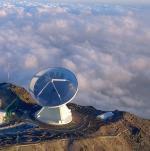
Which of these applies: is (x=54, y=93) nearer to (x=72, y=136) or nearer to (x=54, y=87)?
(x=54, y=87)

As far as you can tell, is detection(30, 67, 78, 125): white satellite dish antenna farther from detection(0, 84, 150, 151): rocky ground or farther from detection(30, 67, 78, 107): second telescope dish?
detection(0, 84, 150, 151): rocky ground

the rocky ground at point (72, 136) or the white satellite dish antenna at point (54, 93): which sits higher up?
the white satellite dish antenna at point (54, 93)

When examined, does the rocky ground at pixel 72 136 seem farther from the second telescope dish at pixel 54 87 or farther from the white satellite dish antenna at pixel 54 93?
the second telescope dish at pixel 54 87

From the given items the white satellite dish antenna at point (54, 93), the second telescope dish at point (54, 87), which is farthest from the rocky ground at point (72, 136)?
the second telescope dish at point (54, 87)

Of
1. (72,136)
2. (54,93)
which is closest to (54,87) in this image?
(54,93)

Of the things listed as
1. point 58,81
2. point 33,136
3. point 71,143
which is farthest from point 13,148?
point 58,81

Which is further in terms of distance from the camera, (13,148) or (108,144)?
(108,144)

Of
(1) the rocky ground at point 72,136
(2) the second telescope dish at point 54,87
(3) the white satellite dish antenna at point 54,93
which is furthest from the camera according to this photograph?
(3) the white satellite dish antenna at point 54,93

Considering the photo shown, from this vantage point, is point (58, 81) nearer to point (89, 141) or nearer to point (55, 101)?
point (55, 101)
